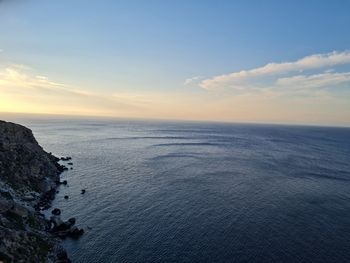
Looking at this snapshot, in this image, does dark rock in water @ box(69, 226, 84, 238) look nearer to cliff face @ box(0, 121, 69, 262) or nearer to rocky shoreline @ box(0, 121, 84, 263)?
rocky shoreline @ box(0, 121, 84, 263)

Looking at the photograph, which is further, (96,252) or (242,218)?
(242,218)

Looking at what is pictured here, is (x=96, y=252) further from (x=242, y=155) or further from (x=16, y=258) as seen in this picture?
(x=242, y=155)

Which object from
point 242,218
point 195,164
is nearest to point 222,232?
point 242,218

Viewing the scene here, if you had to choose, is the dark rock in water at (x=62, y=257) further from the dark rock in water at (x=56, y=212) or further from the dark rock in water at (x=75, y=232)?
the dark rock in water at (x=56, y=212)

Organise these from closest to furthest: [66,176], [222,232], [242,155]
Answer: [222,232], [66,176], [242,155]

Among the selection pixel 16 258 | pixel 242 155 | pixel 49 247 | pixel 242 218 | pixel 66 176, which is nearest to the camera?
pixel 16 258

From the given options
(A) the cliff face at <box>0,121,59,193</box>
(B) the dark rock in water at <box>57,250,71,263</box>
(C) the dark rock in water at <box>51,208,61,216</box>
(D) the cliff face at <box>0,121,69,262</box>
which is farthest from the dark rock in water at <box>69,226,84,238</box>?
(A) the cliff face at <box>0,121,59,193</box>

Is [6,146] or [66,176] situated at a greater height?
[6,146]

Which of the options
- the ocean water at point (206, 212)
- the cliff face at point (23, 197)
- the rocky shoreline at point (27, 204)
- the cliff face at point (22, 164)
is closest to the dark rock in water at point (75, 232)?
the rocky shoreline at point (27, 204)

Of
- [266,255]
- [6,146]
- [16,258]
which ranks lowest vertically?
[266,255]
